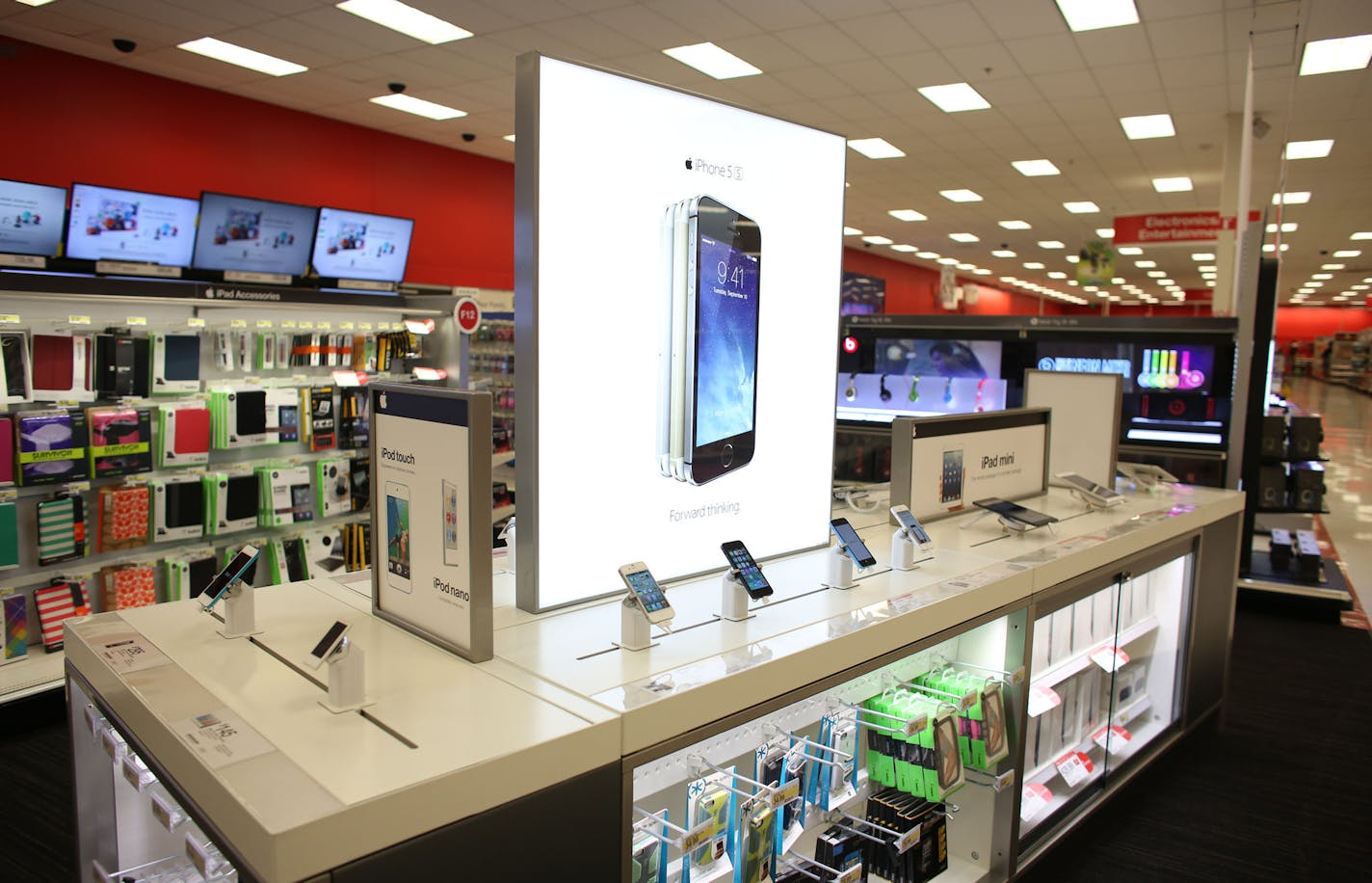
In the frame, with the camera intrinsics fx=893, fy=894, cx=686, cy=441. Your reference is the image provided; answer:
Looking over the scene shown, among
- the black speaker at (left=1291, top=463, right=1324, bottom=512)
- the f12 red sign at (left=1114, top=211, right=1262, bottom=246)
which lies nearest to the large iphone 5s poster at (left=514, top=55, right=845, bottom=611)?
the black speaker at (left=1291, top=463, right=1324, bottom=512)

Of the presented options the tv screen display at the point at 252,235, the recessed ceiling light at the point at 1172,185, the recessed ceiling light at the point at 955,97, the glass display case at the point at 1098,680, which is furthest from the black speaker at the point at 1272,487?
the tv screen display at the point at 252,235

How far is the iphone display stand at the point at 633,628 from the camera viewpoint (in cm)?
169

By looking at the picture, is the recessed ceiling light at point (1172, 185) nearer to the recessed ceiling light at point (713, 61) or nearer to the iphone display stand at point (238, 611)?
the recessed ceiling light at point (713, 61)

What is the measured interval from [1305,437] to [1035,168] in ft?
18.2

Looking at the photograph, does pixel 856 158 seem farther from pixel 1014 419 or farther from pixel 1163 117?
pixel 1014 419

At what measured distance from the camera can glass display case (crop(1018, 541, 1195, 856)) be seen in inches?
108

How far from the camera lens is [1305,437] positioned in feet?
21.6

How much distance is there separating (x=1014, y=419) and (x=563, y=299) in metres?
2.14

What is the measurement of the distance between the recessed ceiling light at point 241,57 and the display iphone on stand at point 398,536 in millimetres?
6891

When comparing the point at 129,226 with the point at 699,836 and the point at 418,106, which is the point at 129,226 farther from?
the point at 699,836

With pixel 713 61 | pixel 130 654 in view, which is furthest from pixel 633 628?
pixel 713 61

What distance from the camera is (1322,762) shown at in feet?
12.4

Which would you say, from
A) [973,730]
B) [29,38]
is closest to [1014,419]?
[973,730]

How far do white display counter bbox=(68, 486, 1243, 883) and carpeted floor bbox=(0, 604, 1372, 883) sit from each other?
1.76ft
